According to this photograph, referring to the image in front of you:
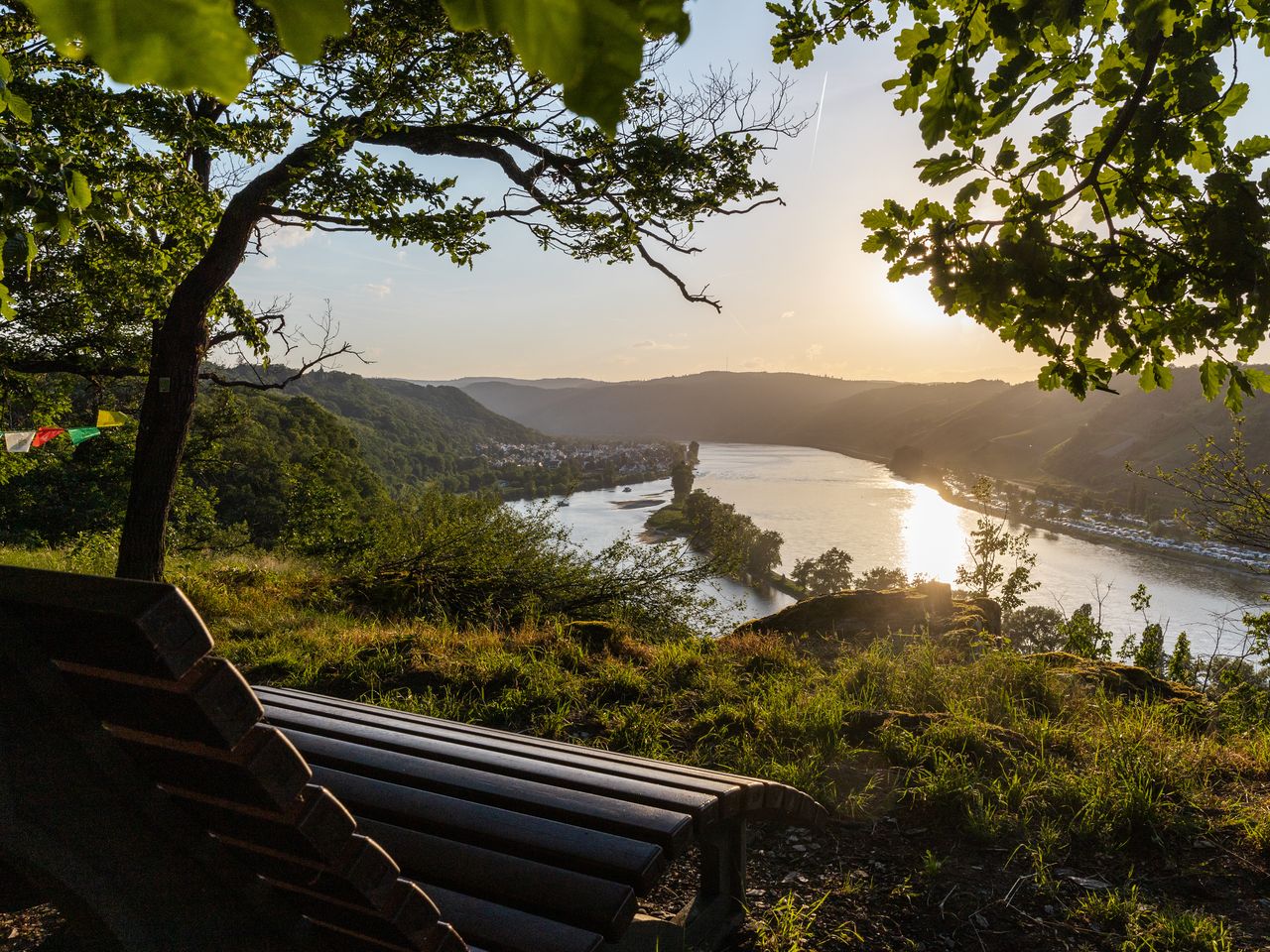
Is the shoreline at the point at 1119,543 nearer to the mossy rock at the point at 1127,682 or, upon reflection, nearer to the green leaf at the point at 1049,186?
the mossy rock at the point at 1127,682

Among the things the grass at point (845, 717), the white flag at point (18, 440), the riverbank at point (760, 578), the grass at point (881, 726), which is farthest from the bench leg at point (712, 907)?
the riverbank at point (760, 578)

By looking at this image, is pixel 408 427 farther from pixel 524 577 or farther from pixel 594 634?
pixel 594 634

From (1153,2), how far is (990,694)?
3.62m

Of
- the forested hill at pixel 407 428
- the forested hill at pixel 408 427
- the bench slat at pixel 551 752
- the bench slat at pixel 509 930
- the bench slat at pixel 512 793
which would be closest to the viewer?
the bench slat at pixel 509 930

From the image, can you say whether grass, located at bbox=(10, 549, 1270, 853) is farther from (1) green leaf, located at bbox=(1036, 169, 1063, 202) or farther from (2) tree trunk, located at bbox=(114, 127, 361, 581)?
(1) green leaf, located at bbox=(1036, 169, 1063, 202)

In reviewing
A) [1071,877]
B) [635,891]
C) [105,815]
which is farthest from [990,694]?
[105,815]

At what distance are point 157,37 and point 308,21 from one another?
110 mm

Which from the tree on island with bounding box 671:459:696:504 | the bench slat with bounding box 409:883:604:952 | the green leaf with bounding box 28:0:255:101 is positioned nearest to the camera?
the green leaf with bounding box 28:0:255:101

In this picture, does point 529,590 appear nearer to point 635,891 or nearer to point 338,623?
point 338,623

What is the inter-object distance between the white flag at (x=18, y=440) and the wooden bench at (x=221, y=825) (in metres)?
10.0

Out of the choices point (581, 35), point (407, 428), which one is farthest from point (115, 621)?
point (407, 428)

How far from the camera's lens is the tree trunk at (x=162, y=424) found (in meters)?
5.65

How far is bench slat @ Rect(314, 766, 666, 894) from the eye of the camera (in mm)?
1488

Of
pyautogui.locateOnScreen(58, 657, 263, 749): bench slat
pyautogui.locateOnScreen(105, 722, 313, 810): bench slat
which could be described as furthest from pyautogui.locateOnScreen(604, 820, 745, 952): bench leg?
pyautogui.locateOnScreen(58, 657, 263, 749): bench slat
